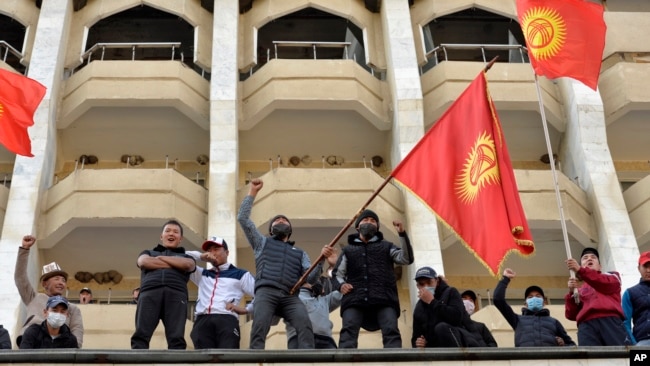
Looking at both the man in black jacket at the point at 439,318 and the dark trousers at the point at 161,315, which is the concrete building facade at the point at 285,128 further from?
the dark trousers at the point at 161,315

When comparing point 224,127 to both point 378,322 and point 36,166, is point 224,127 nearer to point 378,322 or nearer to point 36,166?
point 36,166

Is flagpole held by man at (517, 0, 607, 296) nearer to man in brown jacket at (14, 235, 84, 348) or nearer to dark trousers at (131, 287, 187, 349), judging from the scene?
dark trousers at (131, 287, 187, 349)

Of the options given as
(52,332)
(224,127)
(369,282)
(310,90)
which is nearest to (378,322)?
(369,282)

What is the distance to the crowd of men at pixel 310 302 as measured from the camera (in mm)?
10109

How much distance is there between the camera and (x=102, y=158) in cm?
1903

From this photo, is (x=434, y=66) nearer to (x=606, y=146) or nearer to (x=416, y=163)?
(x=606, y=146)

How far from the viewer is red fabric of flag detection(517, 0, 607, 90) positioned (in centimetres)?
1338

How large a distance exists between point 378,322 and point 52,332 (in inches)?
118

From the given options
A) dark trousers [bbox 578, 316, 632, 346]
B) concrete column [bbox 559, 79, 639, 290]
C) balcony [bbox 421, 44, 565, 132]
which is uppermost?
balcony [bbox 421, 44, 565, 132]

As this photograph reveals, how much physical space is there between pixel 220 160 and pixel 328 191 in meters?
1.72

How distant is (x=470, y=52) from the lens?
2011 centimetres

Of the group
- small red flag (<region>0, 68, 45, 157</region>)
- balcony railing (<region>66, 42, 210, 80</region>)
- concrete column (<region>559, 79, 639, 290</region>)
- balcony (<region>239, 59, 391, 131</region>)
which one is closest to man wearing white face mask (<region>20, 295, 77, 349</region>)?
small red flag (<region>0, 68, 45, 157</region>)

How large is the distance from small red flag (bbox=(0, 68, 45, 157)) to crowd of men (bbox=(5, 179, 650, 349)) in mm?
3548

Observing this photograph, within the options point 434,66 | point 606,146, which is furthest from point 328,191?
point 606,146
